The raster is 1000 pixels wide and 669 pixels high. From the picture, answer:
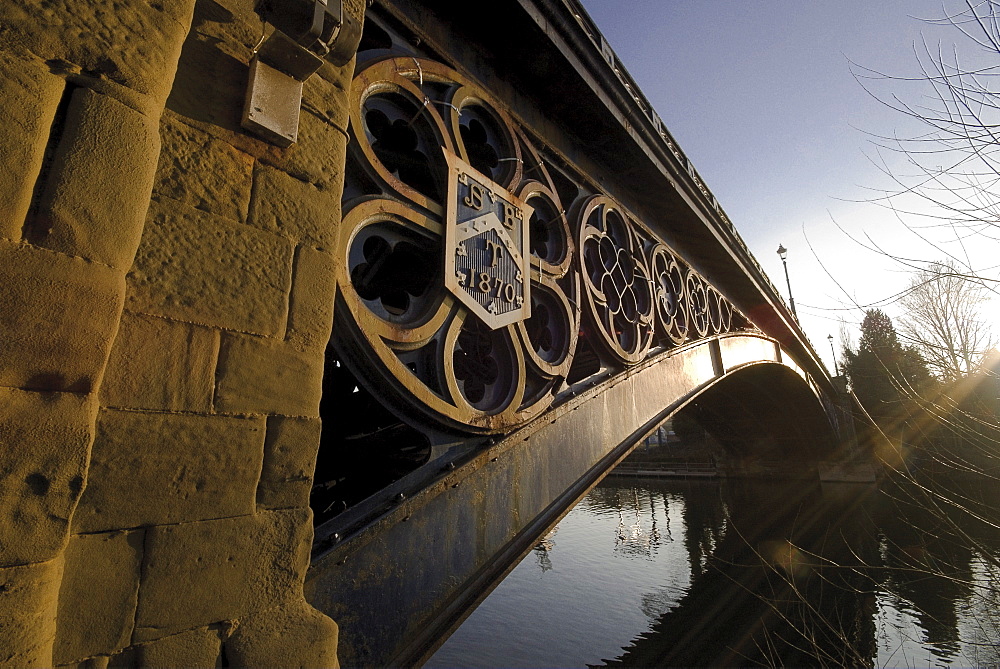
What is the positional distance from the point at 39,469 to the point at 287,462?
522mm

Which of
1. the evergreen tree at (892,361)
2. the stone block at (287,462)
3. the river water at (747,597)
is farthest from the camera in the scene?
the river water at (747,597)

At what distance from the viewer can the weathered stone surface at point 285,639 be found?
1141mm

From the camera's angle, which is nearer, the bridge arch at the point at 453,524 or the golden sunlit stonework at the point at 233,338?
the golden sunlit stonework at the point at 233,338

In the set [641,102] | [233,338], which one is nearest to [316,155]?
[233,338]

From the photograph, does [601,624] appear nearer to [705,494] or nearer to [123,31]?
[123,31]

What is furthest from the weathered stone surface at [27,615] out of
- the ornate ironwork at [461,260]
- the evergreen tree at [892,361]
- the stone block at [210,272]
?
the evergreen tree at [892,361]

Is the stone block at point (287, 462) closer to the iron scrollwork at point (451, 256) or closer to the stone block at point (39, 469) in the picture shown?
the stone block at point (39, 469)

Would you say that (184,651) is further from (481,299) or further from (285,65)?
(481,299)

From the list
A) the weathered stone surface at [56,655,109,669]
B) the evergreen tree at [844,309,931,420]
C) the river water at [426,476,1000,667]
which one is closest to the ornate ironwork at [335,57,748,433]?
the weathered stone surface at [56,655,109,669]

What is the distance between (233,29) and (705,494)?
2259 centimetres

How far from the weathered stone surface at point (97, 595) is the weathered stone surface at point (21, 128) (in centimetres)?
61

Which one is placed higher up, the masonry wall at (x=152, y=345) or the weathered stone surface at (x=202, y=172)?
the weathered stone surface at (x=202, y=172)

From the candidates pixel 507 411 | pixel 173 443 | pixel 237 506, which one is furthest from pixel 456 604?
pixel 173 443

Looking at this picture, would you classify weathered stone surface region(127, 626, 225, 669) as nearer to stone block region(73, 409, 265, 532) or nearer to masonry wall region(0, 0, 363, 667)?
masonry wall region(0, 0, 363, 667)
